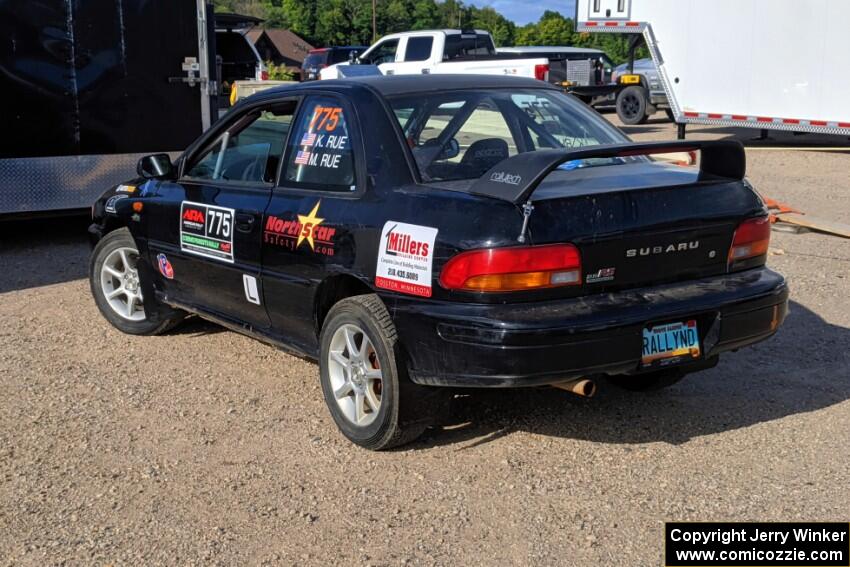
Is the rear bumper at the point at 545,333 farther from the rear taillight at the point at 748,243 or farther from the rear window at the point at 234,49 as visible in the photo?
the rear window at the point at 234,49

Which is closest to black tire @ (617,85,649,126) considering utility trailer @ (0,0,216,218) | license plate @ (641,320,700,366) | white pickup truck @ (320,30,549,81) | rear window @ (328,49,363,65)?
white pickup truck @ (320,30,549,81)

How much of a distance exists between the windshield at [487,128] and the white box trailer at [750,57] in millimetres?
10936

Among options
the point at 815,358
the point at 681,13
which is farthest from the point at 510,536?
the point at 681,13

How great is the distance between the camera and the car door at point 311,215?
4.41 m

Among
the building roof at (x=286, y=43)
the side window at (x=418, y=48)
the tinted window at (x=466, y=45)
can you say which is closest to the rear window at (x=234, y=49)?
the side window at (x=418, y=48)

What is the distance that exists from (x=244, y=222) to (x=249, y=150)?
588mm

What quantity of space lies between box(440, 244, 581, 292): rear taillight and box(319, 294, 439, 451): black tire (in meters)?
0.45

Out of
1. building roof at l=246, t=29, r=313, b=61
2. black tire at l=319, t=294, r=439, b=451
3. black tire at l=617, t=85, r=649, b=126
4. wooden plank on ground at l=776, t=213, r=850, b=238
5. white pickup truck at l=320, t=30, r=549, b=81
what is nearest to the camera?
black tire at l=319, t=294, r=439, b=451

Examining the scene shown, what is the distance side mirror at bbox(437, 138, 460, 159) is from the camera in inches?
176

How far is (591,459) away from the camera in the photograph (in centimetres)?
429

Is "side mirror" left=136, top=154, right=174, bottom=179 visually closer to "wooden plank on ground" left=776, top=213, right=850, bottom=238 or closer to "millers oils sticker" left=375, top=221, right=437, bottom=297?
"millers oils sticker" left=375, top=221, right=437, bottom=297

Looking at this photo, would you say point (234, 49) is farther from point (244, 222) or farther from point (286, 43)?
point (286, 43)

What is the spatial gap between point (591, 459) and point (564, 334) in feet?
2.57

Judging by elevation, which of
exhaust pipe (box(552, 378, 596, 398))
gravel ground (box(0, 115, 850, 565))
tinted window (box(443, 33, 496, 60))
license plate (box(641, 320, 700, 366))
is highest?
tinted window (box(443, 33, 496, 60))
